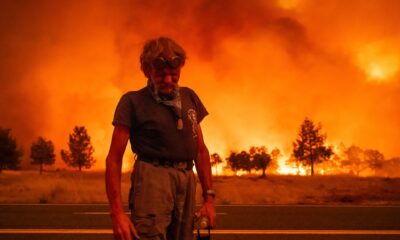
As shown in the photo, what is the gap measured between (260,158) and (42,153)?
136 ft

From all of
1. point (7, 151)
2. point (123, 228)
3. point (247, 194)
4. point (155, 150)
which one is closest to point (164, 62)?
point (155, 150)

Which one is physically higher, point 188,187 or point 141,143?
point 141,143

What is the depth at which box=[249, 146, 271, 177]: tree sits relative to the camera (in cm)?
8964

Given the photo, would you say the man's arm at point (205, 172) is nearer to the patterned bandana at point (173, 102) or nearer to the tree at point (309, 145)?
the patterned bandana at point (173, 102)

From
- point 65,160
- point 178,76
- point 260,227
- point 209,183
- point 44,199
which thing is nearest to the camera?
point 178,76

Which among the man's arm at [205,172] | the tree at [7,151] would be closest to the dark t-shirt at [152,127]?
the man's arm at [205,172]

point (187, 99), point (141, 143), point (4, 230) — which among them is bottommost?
point (4, 230)

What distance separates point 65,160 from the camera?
306 ft

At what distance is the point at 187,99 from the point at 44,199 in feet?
45.0

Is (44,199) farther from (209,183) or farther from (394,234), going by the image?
(209,183)

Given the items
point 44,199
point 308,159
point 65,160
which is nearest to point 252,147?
point 308,159

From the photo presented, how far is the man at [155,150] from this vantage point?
2928mm

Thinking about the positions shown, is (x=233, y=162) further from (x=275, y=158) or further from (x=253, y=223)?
(x=253, y=223)

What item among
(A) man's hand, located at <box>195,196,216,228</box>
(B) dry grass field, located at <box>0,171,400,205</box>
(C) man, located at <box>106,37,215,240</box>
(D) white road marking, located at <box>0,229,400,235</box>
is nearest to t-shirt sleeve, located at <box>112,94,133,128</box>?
(C) man, located at <box>106,37,215,240</box>
